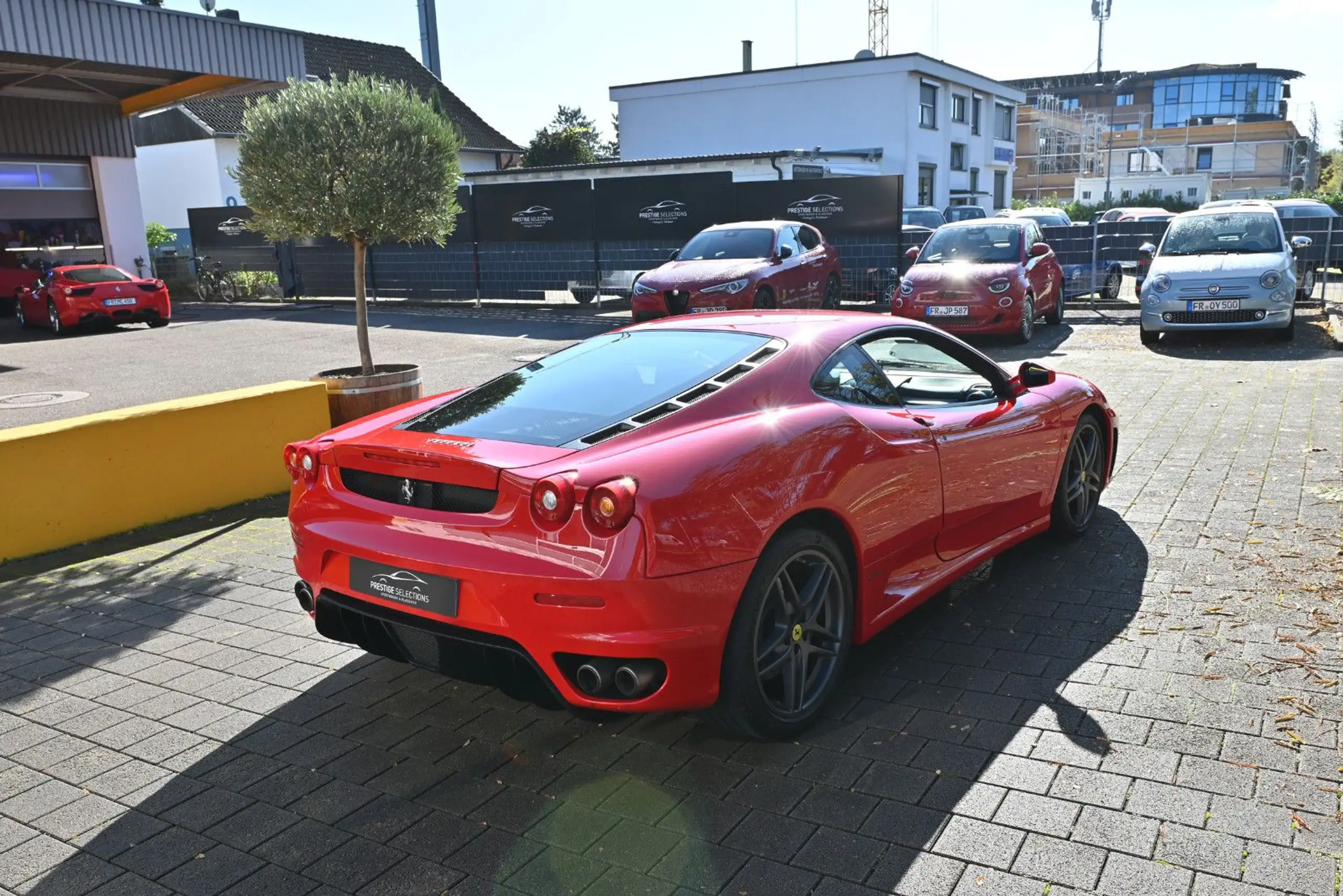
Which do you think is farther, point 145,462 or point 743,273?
point 743,273

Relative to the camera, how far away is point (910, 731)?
3.67m

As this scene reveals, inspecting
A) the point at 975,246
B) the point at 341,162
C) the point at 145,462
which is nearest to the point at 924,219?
the point at 975,246

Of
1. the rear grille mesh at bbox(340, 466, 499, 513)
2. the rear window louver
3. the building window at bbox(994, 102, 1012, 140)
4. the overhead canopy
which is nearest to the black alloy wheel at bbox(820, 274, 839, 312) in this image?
the overhead canopy

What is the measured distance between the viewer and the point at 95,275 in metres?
20.1

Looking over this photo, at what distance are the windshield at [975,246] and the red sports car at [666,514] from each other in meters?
11.0

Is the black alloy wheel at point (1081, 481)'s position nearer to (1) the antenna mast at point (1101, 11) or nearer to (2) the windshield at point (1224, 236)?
(2) the windshield at point (1224, 236)

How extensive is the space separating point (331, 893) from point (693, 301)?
1258 cm

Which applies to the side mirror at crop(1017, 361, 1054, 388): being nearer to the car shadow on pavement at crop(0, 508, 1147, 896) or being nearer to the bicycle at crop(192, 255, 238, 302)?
the car shadow on pavement at crop(0, 508, 1147, 896)

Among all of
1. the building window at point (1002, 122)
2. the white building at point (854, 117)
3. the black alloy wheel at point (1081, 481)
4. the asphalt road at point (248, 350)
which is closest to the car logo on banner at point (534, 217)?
the asphalt road at point (248, 350)

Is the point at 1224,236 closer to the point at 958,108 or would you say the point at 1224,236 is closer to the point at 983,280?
the point at 983,280

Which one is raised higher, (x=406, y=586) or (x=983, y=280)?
Answer: (x=983, y=280)

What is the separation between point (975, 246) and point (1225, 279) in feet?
11.4

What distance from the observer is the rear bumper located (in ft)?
10.2

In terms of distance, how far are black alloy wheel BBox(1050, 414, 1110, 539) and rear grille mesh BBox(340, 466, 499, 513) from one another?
3322 millimetres
